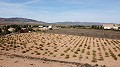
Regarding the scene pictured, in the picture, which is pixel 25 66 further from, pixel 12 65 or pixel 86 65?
pixel 86 65

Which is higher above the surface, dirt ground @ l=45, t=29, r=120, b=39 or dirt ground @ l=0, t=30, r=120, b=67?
dirt ground @ l=0, t=30, r=120, b=67

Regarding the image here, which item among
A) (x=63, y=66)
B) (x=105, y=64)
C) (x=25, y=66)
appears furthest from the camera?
(x=105, y=64)

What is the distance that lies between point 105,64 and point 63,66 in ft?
17.9

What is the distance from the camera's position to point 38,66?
20.8 m

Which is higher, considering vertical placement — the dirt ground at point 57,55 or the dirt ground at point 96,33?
the dirt ground at point 57,55

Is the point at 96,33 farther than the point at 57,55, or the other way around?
the point at 96,33

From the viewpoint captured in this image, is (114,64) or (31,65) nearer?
(31,65)

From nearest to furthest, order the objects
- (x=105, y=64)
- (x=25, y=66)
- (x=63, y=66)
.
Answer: (x=25, y=66), (x=63, y=66), (x=105, y=64)

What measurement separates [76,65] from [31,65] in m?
5.17

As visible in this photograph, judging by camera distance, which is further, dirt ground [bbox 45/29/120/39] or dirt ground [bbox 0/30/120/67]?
dirt ground [bbox 45/29/120/39]

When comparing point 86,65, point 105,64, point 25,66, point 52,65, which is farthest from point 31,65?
point 105,64

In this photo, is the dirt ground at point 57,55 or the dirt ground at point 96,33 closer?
the dirt ground at point 57,55

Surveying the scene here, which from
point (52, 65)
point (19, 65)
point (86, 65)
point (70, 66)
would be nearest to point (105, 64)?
point (86, 65)

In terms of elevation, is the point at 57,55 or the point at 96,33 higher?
the point at 57,55
